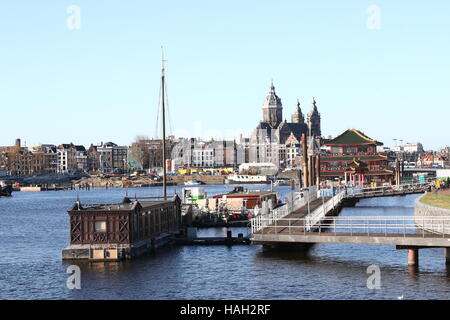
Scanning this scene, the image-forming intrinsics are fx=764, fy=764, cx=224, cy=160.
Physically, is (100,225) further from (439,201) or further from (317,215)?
(439,201)

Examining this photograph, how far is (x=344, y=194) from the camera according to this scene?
11450cm

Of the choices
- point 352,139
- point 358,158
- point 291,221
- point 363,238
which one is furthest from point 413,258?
point 352,139

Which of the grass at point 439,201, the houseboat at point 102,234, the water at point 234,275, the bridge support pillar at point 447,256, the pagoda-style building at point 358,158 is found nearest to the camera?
the water at point 234,275

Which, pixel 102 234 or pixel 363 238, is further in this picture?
pixel 102 234

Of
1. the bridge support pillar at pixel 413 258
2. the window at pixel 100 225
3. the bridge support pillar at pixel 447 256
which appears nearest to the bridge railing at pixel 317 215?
the bridge support pillar at pixel 413 258

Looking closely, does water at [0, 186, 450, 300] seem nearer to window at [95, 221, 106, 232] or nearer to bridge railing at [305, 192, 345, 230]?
bridge railing at [305, 192, 345, 230]

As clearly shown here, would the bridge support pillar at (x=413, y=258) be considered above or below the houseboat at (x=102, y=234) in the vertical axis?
below

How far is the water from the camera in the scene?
42625 millimetres

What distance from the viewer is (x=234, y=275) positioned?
160ft

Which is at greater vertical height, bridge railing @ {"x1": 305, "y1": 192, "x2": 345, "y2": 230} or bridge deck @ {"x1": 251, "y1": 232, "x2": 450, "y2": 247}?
bridge railing @ {"x1": 305, "y1": 192, "x2": 345, "y2": 230}

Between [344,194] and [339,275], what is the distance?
68.1m

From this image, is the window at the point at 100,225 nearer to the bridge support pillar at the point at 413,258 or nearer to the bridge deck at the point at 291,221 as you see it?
the bridge deck at the point at 291,221

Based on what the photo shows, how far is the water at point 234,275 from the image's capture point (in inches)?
1678

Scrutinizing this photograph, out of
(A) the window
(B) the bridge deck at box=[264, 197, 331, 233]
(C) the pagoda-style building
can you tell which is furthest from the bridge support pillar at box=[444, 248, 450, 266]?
(C) the pagoda-style building
